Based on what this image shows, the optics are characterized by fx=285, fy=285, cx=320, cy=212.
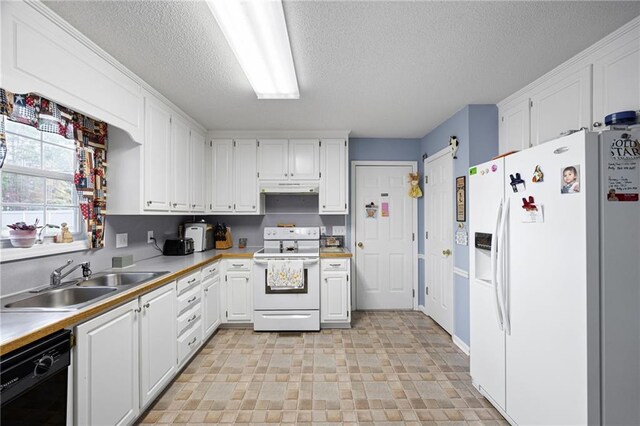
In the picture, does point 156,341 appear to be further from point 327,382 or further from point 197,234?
point 197,234

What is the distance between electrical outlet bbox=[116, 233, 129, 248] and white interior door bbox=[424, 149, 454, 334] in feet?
10.9

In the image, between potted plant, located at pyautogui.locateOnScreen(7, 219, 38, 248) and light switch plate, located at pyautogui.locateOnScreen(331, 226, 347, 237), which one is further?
light switch plate, located at pyautogui.locateOnScreen(331, 226, 347, 237)

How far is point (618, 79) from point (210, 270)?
359 cm

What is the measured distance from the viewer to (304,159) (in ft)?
12.2

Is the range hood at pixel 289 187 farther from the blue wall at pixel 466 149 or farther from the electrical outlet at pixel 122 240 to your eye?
the blue wall at pixel 466 149

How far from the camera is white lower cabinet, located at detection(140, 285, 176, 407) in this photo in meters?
1.88

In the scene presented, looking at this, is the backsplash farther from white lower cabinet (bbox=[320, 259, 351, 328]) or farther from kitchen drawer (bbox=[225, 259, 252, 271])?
white lower cabinet (bbox=[320, 259, 351, 328])

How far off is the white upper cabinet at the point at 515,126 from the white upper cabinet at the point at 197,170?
10.9 ft

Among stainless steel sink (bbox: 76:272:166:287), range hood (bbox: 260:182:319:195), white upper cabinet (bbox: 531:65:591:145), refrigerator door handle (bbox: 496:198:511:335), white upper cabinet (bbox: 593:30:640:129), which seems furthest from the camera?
range hood (bbox: 260:182:319:195)

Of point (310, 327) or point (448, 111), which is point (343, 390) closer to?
point (310, 327)

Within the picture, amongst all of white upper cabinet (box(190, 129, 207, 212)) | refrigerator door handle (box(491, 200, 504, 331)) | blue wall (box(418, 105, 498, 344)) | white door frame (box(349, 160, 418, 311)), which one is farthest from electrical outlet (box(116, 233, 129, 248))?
blue wall (box(418, 105, 498, 344))

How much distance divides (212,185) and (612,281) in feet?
12.3

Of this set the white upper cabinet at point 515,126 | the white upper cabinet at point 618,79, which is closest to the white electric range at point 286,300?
the white upper cabinet at point 515,126

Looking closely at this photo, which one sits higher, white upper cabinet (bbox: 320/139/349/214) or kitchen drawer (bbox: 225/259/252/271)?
white upper cabinet (bbox: 320/139/349/214)
